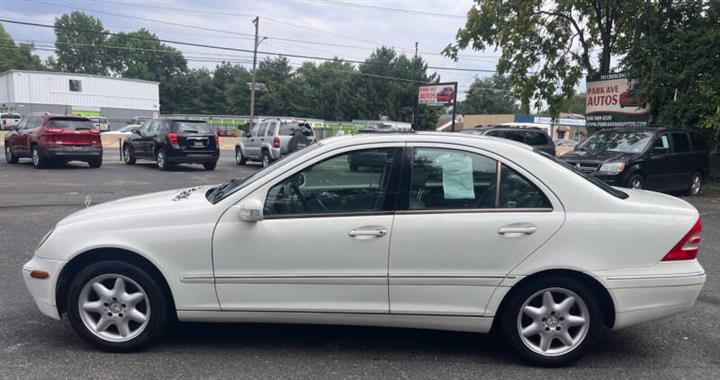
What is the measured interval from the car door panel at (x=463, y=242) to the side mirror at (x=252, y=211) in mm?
907

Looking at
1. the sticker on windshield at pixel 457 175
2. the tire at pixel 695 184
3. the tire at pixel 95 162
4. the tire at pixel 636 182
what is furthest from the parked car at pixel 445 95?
the sticker on windshield at pixel 457 175

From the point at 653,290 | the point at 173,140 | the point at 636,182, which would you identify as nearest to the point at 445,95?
the point at 173,140

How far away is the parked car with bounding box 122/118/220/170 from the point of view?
17016 mm

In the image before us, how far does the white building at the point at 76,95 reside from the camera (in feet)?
168

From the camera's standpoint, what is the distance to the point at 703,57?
14828 millimetres

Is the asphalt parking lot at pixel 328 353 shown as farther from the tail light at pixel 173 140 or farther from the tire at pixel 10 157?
the tire at pixel 10 157

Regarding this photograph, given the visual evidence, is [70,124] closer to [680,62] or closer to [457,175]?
[457,175]

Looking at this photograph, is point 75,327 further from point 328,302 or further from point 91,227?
point 328,302

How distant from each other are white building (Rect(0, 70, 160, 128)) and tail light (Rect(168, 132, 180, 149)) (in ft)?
132

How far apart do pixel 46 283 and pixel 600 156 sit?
11307 millimetres

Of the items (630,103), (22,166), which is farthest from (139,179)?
(630,103)

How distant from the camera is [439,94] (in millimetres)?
29406

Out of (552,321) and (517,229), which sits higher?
(517,229)

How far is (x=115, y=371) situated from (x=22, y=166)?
16789 mm
